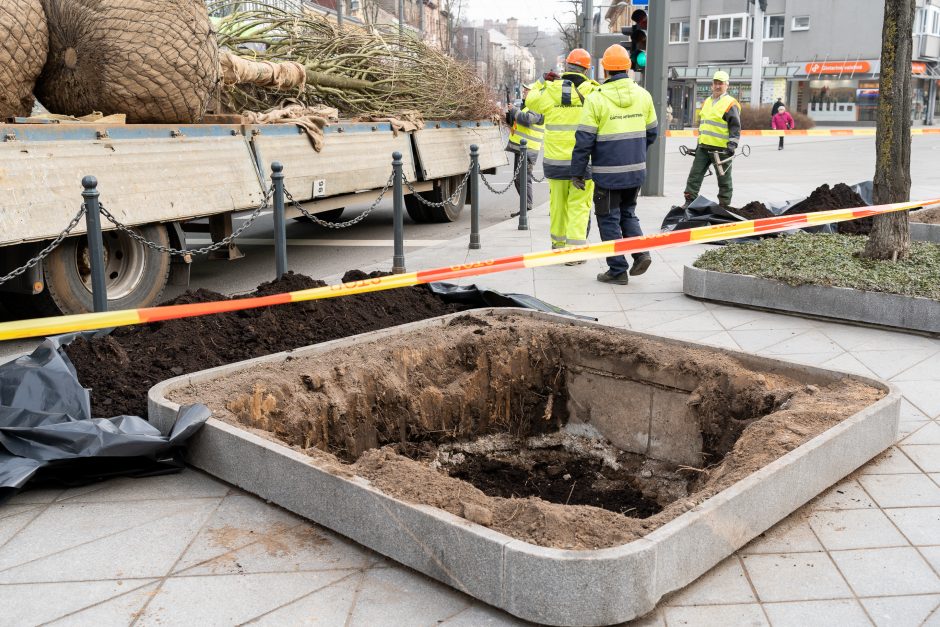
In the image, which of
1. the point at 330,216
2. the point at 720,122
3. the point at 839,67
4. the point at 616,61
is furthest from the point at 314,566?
the point at 839,67

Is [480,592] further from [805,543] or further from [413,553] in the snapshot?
[805,543]

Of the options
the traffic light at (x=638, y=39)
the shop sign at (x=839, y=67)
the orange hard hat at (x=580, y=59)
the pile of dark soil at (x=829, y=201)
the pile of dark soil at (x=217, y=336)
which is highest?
the shop sign at (x=839, y=67)

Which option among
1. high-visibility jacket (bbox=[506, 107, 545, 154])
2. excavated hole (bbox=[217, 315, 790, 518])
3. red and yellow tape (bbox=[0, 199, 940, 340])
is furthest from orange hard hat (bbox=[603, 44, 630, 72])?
high-visibility jacket (bbox=[506, 107, 545, 154])

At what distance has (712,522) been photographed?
11.3 ft

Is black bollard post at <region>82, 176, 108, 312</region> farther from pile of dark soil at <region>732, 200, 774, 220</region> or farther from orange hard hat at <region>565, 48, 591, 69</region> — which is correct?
pile of dark soil at <region>732, 200, 774, 220</region>

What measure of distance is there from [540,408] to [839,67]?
54861 millimetres

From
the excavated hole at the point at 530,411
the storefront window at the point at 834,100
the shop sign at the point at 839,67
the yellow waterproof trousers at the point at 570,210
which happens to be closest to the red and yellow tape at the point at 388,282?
the excavated hole at the point at 530,411

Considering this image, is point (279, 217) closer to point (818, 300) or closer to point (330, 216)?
point (818, 300)

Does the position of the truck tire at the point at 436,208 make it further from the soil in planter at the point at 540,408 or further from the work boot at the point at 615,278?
the soil in planter at the point at 540,408

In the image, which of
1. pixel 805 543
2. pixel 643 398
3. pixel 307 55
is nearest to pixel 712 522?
pixel 805 543

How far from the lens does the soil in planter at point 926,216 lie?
11.4 m

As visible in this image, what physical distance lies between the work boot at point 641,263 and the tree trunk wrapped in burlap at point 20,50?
218 inches

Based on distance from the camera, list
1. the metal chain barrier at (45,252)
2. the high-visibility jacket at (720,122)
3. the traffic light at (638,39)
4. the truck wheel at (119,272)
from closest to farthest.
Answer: the metal chain barrier at (45,252) → the truck wheel at (119,272) → the high-visibility jacket at (720,122) → the traffic light at (638,39)

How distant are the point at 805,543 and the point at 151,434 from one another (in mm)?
2949
